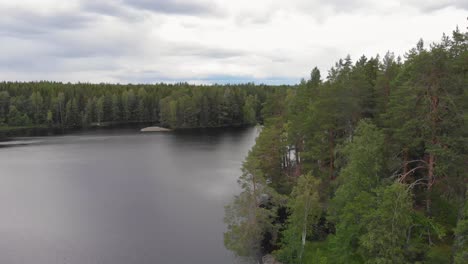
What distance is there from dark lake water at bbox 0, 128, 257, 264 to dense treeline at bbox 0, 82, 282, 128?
217ft

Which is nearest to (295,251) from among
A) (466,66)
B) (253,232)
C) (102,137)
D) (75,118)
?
(253,232)

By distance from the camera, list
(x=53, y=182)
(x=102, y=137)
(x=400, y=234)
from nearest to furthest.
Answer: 1. (x=400, y=234)
2. (x=53, y=182)
3. (x=102, y=137)

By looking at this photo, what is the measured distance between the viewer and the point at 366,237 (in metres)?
21.7

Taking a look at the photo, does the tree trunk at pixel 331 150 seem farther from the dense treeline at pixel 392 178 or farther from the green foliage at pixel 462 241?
the green foliage at pixel 462 241

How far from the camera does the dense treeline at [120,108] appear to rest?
157875 mm

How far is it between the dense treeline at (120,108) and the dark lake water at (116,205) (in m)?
66.2

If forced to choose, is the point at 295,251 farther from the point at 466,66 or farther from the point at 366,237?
the point at 466,66

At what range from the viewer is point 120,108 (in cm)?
19275

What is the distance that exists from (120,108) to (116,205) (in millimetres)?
151283

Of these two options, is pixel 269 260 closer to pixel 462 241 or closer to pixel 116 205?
pixel 462 241

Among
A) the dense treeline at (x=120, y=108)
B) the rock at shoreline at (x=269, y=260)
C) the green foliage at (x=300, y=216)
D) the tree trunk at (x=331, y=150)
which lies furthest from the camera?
the dense treeline at (x=120, y=108)

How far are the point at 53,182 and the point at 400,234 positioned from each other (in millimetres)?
56946

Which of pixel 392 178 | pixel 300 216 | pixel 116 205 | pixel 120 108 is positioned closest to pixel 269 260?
pixel 300 216

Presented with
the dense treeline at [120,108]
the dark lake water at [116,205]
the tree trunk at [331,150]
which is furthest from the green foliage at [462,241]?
the dense treeline at [120,108]
